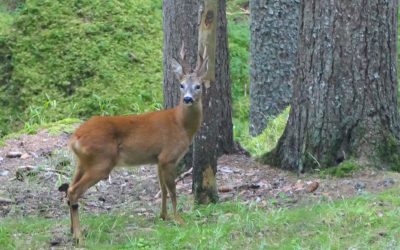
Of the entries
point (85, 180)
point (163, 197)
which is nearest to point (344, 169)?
point (163, 197)

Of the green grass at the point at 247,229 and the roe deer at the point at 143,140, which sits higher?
the roe deer at the point at 143,140

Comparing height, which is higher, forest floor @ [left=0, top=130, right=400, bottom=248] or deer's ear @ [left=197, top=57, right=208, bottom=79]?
deer's ear @ [left=197, top=57, right=208, bottom=79]

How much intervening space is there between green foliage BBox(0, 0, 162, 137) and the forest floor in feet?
7.07

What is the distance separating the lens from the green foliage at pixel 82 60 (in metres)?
12.9

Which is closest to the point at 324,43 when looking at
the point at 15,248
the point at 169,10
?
the point at 169,10

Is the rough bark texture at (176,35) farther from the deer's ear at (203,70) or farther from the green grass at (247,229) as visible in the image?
the green grass at (247,229)

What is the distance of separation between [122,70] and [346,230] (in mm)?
6889

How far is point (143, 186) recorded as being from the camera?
9469 mm

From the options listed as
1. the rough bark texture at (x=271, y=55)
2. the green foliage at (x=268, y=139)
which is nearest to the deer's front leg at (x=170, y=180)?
the green foliage at (x=268, y=139)

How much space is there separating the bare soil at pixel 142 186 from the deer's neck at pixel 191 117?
71 cm

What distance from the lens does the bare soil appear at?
8414 millimetres

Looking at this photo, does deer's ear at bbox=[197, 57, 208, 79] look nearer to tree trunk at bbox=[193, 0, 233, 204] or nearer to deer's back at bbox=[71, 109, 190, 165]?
tree trunk at bbox=[193, 0, 233, 204]

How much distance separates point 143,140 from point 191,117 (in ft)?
1.66

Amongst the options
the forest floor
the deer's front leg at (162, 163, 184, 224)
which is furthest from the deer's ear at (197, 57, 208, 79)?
the forest floor
